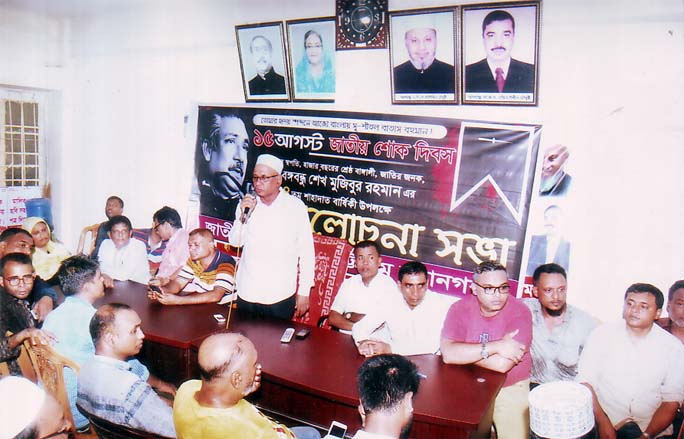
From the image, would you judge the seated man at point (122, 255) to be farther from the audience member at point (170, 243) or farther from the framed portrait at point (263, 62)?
the framed portrait at point (263, 62)

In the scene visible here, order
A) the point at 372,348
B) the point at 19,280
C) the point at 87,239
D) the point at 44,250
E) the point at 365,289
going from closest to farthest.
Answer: the point at 372,348, the point at 19,280, the point at 365,289, the point at 44,250, the point at 87,239

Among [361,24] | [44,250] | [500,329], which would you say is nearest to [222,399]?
[500,329]

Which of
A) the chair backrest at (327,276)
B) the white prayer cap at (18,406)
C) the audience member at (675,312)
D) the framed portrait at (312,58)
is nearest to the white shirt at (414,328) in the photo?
the chair backrest at (327,276)

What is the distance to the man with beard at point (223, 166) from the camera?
3871mm

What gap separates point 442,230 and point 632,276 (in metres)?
1.06

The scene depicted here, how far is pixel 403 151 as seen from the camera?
3279 millimetres

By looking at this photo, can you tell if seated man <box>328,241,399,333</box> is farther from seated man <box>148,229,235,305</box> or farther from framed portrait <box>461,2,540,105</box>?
framed portrait <box>461,2,540,105</box>

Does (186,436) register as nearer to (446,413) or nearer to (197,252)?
(446,413)

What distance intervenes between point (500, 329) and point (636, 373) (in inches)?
25.7

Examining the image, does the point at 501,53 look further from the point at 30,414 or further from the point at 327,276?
the point at 30,414

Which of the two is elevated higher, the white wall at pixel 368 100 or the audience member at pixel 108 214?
the white wall at pixel 368 100

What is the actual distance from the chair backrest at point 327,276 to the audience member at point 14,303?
1613 mm

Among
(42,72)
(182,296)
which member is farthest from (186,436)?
(42,72)

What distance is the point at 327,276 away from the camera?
3.51 meters
